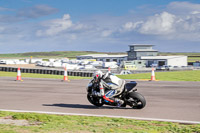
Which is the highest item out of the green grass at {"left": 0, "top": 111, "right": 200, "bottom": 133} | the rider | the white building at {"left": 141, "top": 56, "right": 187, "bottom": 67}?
the white building at {"left": 141, "top": 56, "right": 187, "bottom": 67}

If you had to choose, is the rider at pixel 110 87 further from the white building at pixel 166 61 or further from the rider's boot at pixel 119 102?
the white building at pixel 166 61

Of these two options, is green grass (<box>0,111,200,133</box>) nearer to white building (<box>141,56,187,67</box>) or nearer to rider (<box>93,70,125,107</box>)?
rider (<box>93,70,125,107</box>)

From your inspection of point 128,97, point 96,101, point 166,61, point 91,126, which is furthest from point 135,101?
point 166,61

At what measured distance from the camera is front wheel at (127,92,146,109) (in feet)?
33.3

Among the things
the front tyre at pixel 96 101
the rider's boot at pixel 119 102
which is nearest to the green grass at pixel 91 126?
the rider's boot at pixel 119 102

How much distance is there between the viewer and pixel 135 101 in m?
10.2

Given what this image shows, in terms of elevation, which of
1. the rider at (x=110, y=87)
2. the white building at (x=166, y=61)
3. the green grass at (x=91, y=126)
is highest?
the white building at (x=166, y=61)

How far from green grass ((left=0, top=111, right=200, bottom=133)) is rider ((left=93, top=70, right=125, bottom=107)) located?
1.91m

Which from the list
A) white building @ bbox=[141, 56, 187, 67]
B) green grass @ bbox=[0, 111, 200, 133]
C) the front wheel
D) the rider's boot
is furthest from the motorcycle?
white building @ bbox=[141, 56, 187, 67]

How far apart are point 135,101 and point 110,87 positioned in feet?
3.07

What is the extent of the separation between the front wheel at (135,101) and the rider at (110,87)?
28 cm

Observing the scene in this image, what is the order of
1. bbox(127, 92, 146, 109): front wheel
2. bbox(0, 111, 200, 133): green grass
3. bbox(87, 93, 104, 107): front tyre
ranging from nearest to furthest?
bbox(0, 111, 200, 133): green grass
bbox(127, 92, 146, 109): front wheel
bbox(87, 93, 104, 107): front tyre

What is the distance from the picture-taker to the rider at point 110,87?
10398 millimetres

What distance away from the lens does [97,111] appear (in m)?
Answer: 10.0
